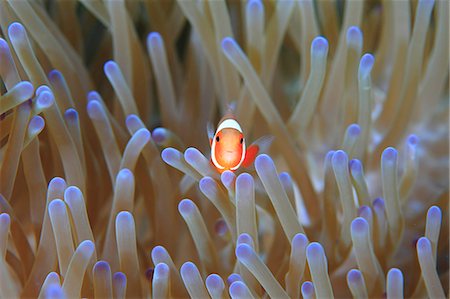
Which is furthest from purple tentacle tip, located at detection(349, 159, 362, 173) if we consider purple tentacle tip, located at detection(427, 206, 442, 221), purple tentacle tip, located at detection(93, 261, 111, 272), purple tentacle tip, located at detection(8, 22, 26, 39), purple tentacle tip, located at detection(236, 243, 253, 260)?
purple tentacle tip, located at detection(8, 22, 26, 39)

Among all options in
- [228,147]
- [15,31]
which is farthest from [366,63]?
[15,31]

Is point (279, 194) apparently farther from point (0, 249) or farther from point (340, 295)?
point (0, 249)

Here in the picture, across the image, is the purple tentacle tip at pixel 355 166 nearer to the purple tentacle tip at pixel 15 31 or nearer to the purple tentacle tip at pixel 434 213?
the purple tentacle tip at pixel 434 213

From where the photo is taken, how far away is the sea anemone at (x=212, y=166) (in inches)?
31.3

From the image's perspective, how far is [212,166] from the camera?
2.76 feet

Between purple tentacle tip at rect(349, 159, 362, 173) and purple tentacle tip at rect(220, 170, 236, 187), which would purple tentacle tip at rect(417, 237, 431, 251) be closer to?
purple tentacle tip at rect(349, 159, 362, 173)

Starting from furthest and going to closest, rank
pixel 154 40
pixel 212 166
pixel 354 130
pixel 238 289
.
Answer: pixel 154 40 < pixel 354 130 < pixel 212 166 < pixel 238 289

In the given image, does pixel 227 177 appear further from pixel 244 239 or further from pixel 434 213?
pixel 434 213

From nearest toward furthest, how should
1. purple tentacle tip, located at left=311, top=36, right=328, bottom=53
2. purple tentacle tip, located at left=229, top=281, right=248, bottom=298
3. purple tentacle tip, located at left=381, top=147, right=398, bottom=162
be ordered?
purple tentacle tip, located at left=229, top=281, right=248, bottom=298 < purple tentacle tip, located at left=381, top=147, right=398, bottom=162 < purple tentacle tip, located at left=311, top=36, right=328, bottom=53

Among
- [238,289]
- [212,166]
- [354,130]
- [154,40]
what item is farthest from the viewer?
[154,40]

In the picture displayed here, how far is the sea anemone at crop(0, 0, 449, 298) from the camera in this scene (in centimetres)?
79

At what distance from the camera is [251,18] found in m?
1.06

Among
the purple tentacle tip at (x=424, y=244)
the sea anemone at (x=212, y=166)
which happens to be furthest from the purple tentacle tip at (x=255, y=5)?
the purple tentacle tip at (x=424, y=244)

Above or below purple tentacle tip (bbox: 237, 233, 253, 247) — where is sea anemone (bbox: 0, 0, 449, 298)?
above
